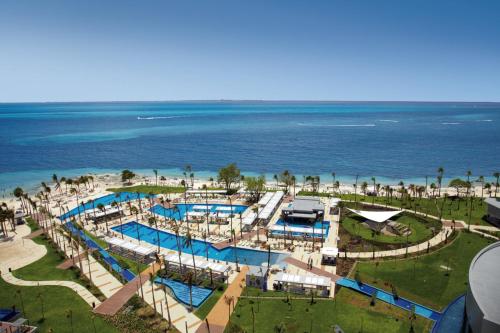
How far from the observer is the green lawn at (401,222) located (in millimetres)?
64688

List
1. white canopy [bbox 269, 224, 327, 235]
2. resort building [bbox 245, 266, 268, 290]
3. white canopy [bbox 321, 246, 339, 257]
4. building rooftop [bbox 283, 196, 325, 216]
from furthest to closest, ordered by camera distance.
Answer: building rooftop [bbox 283, 196, 325, 216]
white canopy [bbox 269, 224, 327, 235]
white canopy [bbox 321, 246, 339, 257]
resort building [bbox 245, 266, 268, 290]

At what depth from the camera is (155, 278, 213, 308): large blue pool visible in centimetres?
4628

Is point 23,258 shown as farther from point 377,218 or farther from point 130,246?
point 377,218

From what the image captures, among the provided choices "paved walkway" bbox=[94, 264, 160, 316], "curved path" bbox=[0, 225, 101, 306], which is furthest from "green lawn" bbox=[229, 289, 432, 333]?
"curved path" bbox=[0, 225, 101, 306]

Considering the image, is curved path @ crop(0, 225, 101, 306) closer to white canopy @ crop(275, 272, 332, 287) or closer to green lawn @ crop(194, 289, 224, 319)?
green lawn @ crop(194, 289, 224, 319)

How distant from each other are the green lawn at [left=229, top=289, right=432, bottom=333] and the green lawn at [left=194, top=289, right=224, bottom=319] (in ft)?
11.8

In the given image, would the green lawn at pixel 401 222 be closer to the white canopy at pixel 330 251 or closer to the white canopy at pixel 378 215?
the white canopy at pixel 378 215

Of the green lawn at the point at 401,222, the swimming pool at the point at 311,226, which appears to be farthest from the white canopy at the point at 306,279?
the green lawn at the point at 401,222

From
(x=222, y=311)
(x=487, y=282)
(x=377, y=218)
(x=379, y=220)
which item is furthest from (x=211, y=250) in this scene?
(x=487, y=282)

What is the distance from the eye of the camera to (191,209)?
282 feet

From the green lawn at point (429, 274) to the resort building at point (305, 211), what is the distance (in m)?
21.6

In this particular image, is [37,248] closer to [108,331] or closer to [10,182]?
[108,331]

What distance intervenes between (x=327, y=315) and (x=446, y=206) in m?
56.7

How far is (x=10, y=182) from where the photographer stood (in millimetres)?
122625
